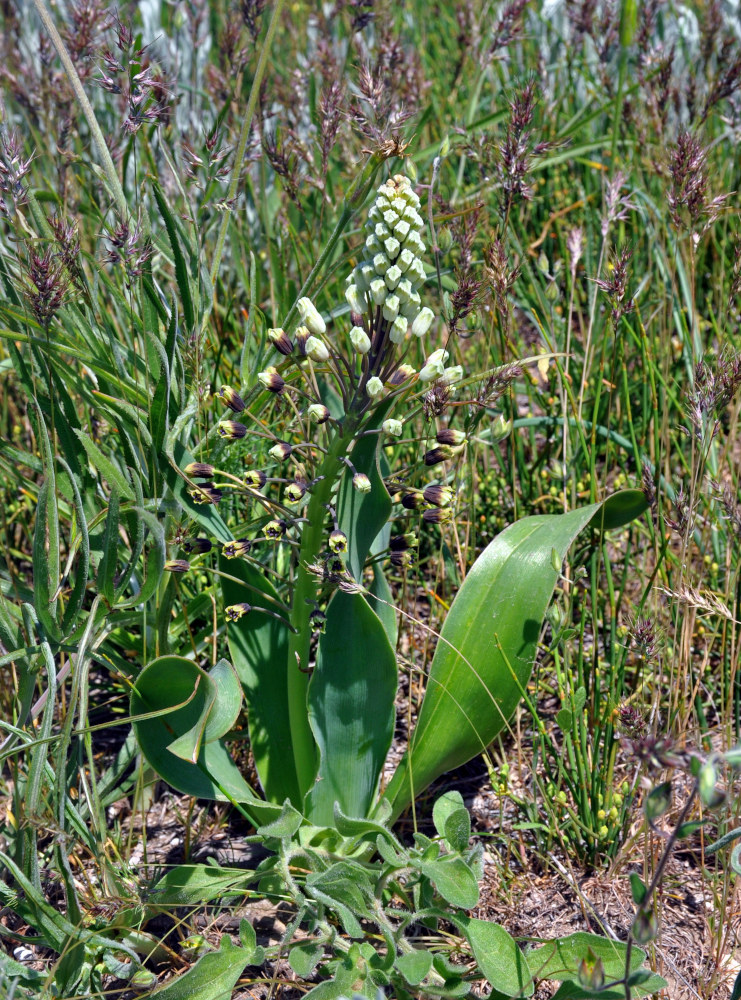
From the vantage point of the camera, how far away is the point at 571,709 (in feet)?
5.23

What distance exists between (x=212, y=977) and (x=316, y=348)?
0.97 m

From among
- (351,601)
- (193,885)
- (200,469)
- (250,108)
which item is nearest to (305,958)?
(193,885)

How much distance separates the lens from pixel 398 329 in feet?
4.32

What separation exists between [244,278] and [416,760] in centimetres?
112

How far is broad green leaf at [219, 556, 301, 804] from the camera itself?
1641 mm

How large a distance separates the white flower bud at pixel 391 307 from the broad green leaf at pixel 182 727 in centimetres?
58

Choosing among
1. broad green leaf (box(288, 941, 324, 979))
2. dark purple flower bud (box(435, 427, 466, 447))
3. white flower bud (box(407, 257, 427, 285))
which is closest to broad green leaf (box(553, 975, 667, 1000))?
broad green leaf (box(288, 941, 324, 979))

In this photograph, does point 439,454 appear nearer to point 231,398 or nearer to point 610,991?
point 231,398

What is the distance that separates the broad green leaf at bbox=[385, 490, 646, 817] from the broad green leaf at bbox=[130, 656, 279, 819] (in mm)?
312

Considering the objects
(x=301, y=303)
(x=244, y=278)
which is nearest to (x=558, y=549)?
(x=301, y=303)

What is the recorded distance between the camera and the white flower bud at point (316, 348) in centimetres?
135

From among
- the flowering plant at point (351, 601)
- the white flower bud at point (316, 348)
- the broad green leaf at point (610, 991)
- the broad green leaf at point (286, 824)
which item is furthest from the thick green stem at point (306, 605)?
the broad green leaf at point (610, 991)

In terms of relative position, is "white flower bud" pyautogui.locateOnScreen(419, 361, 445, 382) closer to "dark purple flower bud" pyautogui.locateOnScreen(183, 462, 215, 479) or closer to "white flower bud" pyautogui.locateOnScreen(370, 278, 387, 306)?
"white flower bud" pyautogui.locateOnScreen(370, 278, 387, 306)

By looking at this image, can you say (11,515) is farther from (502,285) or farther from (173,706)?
(502,285)
